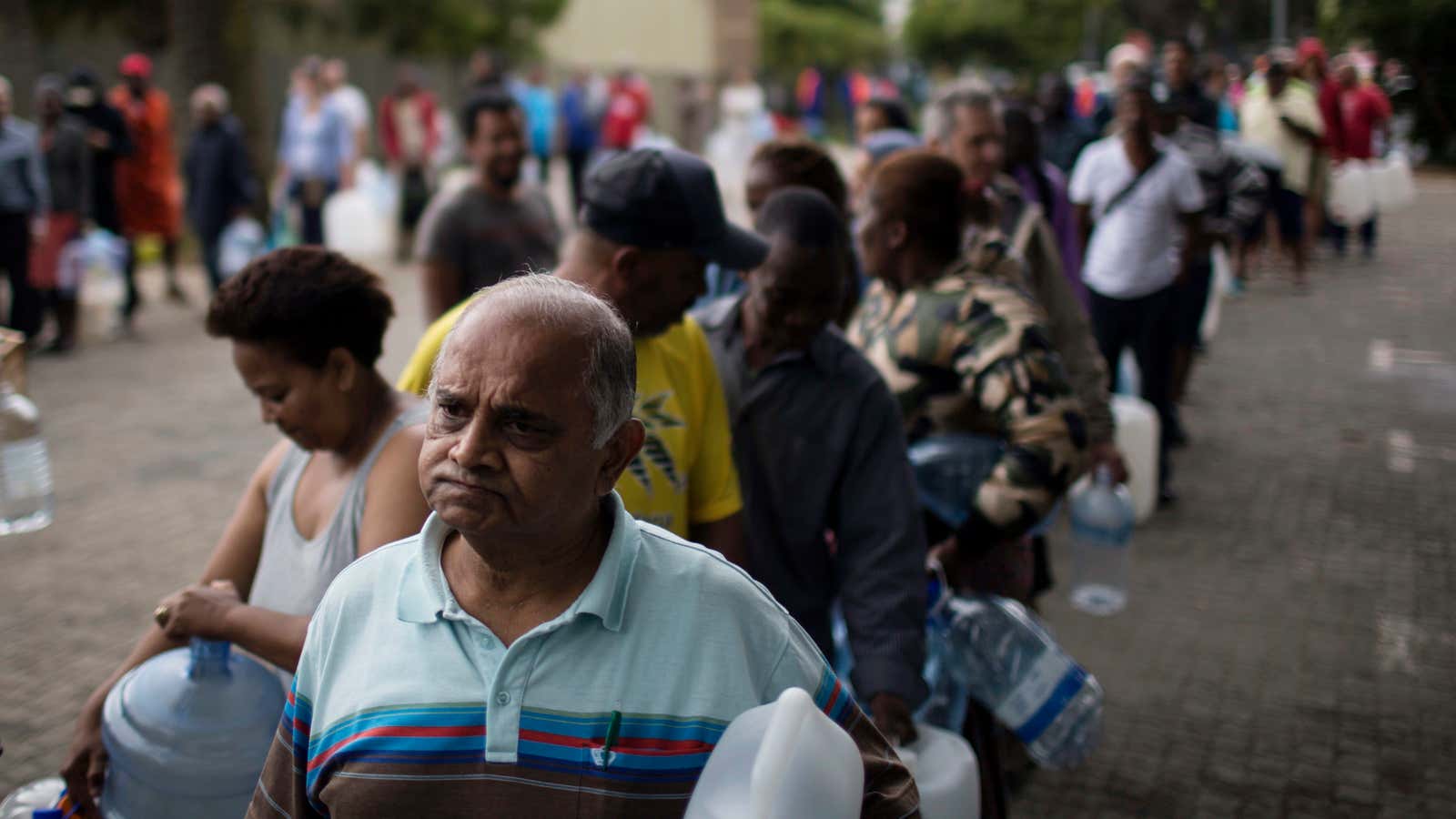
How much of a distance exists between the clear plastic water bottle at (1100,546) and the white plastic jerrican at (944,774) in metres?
2.89

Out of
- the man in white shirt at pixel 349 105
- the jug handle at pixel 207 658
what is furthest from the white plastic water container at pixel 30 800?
the man in white shirt at pixel 349 105

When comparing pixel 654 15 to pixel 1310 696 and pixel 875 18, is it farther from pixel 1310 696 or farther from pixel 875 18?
pixel 1310 696

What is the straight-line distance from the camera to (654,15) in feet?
139

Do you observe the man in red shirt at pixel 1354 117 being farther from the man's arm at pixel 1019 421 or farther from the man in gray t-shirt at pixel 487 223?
the man's arm at pixel 1019 421

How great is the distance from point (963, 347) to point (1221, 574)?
11.0 ft

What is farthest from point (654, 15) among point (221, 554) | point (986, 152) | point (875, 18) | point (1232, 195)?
point (221, 554)

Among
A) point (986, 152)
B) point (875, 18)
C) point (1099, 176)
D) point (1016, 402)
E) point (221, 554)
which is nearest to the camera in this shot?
point (221, 554)

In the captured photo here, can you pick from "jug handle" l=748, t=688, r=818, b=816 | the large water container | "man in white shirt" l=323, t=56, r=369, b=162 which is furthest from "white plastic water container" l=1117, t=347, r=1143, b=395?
"man in white shirt" l=323, t=56, r=369, b=162

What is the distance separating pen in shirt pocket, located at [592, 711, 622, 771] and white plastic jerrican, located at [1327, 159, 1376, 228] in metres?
14.2

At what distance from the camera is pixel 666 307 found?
9.12 ft

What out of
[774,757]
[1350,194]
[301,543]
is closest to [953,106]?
[301,543]

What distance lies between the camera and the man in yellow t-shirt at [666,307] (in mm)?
2734

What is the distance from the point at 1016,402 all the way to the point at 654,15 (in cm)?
4095

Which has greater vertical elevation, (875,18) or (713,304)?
(875,18)
